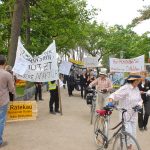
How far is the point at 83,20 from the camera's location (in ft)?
125

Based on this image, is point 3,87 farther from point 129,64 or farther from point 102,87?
point 129,64

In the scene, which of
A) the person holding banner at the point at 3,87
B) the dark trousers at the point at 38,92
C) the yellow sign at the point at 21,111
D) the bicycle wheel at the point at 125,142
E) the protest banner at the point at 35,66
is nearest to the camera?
the bicycle wheel at the point at 125,142

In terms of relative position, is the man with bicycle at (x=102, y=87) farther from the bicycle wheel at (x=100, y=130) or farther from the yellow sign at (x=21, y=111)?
the bicycle wheel at (x=100, y=130)

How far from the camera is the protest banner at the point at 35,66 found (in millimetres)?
13406

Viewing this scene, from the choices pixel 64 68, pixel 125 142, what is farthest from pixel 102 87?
pixel 125 142

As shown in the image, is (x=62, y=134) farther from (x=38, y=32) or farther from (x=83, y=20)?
(x=83, y=20)

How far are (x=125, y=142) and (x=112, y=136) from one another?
93 cm

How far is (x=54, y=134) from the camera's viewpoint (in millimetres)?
11781

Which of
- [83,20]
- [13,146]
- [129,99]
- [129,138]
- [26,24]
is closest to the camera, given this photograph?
[129,138]

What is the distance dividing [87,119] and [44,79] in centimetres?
197

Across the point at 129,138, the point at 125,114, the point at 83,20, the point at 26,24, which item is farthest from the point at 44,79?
the point at 83,20

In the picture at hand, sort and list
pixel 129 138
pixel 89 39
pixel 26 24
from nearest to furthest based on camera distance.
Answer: pixel 129 138 → pixel 26 24 → pixel 89 39

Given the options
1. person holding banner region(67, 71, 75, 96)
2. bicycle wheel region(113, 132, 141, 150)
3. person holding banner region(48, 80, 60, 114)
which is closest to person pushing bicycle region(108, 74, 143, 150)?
bicycle wheel region(113, 132, 141, 150)

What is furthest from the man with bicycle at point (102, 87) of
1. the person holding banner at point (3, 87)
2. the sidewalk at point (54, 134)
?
the person holding banner at point (3, 87)
